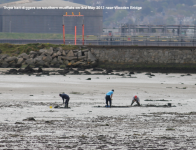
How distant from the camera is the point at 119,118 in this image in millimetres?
19344

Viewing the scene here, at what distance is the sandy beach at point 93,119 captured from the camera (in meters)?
14.7

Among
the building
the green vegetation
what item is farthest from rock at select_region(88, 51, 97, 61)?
the building

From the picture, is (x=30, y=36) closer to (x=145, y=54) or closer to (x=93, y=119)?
(x=145, y=54)

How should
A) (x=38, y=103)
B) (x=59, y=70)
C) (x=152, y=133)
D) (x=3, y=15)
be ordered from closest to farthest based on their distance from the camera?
(x=152, y=133) → (x=38, y=103) → (x=59, y=70) → (x=3, y=15)

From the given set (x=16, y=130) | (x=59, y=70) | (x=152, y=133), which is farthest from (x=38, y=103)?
(x=59, y=70)

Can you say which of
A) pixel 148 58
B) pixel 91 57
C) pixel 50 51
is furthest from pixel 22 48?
pixel 148 58

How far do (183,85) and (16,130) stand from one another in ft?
69.9

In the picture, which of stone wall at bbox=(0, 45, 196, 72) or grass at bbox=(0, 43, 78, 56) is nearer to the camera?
stone wall at bbox=(0, 45, 196, 72)

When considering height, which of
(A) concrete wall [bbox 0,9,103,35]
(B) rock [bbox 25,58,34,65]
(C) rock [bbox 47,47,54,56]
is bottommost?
(B) rock [bbox 25,58,34,65]

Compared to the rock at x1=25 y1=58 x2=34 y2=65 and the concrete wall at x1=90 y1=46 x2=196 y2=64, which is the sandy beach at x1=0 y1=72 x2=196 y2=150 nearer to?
the concrete wall at x1=90 y1=46 x2=196 y2=64

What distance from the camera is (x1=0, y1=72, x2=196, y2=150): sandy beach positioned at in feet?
48.2

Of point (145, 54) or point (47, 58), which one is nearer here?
point (145, 54)

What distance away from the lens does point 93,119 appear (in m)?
19.0

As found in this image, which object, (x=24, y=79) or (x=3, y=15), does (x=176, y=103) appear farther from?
(x=3, y=15)
